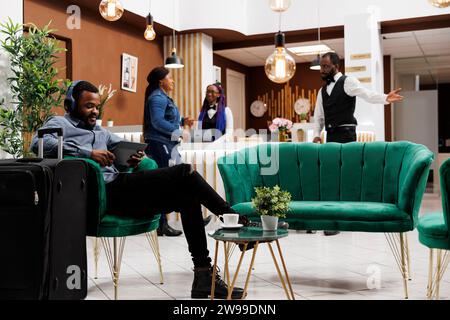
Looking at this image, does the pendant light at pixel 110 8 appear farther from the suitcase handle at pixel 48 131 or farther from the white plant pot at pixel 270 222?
the white plant pot at pixel 270 222

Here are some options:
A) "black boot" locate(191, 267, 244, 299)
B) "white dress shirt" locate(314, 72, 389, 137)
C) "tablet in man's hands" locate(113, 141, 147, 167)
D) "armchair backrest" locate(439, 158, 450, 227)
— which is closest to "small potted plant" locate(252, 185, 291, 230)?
"black boot" locate(191, 267, 244, 299)

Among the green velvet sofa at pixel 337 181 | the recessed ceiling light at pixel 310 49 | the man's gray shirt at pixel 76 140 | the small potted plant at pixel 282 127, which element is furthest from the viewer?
the recessed ceiling light at pixel 310 49

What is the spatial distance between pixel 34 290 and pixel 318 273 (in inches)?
73.0

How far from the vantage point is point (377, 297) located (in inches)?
111

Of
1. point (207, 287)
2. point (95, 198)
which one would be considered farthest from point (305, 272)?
point (95, 198)

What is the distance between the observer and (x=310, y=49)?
32.6 ft

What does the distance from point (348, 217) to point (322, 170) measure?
0.65m

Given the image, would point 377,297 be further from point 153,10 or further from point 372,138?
point 153,10

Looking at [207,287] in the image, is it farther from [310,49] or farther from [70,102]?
[310,49]

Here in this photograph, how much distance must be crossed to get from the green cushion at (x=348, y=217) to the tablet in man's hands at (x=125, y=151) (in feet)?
2.58

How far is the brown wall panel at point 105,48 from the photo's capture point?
7.00m

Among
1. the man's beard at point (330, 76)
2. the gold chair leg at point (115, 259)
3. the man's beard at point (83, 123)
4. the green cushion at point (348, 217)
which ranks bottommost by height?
the gold chair leg at point (115, 259)

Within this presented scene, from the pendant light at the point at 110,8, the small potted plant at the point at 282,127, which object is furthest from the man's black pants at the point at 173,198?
the pendant light at the point at 110,8
